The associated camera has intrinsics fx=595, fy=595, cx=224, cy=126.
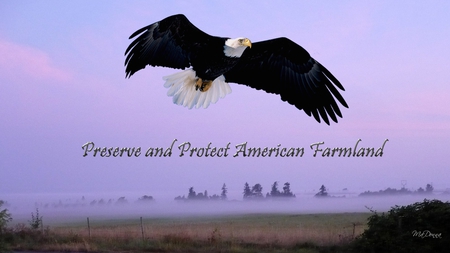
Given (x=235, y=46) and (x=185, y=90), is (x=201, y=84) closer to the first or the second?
(x=185, y=90)

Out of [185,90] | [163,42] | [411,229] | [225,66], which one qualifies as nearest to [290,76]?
[225,66]

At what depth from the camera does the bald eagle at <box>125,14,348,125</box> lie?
679 centimetres

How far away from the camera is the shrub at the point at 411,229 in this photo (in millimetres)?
10336

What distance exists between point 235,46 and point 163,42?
844 mm

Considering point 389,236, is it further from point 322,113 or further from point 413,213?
point 322,113

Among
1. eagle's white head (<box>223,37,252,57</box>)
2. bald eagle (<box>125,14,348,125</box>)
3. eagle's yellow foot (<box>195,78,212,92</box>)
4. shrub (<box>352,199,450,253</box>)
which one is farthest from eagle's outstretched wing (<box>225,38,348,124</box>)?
shrub (<box>352,199,450,253</box>)

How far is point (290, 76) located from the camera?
7727mm

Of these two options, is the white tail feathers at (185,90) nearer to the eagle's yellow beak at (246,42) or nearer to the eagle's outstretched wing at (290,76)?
the eagle's outstretched wing at (290,76)

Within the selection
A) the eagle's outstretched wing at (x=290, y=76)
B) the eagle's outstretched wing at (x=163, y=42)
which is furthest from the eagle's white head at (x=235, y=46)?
the eagle's outstretched wing at (x=290, y=76)

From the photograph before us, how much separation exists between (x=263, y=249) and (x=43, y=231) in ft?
17.7

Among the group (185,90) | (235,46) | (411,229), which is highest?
(235,46)

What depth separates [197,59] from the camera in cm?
704

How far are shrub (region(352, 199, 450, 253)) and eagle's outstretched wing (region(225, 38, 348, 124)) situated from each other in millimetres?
4066

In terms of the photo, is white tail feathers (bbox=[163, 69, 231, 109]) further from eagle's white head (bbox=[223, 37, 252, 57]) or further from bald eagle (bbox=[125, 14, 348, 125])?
eagle's white head (bbox=[223, 37, 252, 57])
